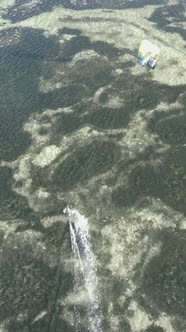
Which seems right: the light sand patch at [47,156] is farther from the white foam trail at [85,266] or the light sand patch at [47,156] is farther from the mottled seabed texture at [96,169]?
the white foam trail at [85,266]

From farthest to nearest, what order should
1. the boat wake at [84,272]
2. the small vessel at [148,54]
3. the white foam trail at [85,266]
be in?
the small vessel at [148,54]
the white foam trail at [85,266]
the boat wake at [84,272]

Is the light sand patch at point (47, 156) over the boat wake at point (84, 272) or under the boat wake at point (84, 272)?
over

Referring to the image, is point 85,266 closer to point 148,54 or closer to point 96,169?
point 96,169

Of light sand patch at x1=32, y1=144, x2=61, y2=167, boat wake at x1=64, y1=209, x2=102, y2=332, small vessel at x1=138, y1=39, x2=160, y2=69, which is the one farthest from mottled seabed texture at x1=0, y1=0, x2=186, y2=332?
small vessel at x1=138, y1=39, x2=160, y2=69

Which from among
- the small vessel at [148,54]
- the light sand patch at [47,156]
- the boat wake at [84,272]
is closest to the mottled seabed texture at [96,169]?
the light sand patch at [47,156]

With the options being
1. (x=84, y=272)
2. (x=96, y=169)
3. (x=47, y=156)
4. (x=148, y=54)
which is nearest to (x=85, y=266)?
(x=84, y=272)

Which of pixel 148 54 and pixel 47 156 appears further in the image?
pixel 148 54

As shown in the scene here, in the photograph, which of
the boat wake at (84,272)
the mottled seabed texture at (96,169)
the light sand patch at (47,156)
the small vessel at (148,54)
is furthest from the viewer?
the small vessel at (148,54)
